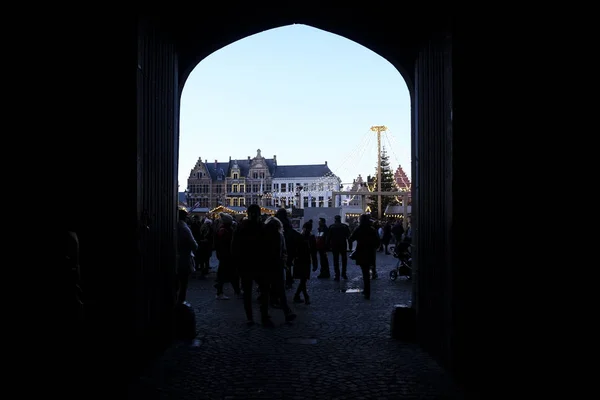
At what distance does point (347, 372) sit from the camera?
18.2 feet

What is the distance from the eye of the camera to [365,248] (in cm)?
1079

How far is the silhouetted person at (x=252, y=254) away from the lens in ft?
26.7

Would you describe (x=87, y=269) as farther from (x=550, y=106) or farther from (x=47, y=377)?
(x=550, y=106)

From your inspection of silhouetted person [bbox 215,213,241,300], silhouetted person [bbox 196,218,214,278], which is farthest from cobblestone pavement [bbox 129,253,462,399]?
silhouetted person [bbox 196,218,214,278]

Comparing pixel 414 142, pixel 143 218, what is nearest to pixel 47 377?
pixel 143 218

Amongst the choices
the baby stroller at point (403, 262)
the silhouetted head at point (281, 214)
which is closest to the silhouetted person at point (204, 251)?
the baby stroller at point (403, 262)

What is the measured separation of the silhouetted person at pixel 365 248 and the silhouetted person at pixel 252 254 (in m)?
2.72

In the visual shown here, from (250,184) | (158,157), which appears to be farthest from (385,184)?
(158,157)

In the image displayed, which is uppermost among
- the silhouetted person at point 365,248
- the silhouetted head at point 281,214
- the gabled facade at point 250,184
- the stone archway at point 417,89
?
the gabled facade at point 250,184

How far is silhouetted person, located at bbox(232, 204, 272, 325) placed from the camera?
813cm

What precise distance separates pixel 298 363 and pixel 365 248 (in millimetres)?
5079

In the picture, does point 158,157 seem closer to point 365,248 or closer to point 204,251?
point 365,248

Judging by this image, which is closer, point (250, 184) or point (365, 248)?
point (365, 248)

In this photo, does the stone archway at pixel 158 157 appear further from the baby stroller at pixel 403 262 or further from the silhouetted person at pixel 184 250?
the baby stroller at pixel 403 262
